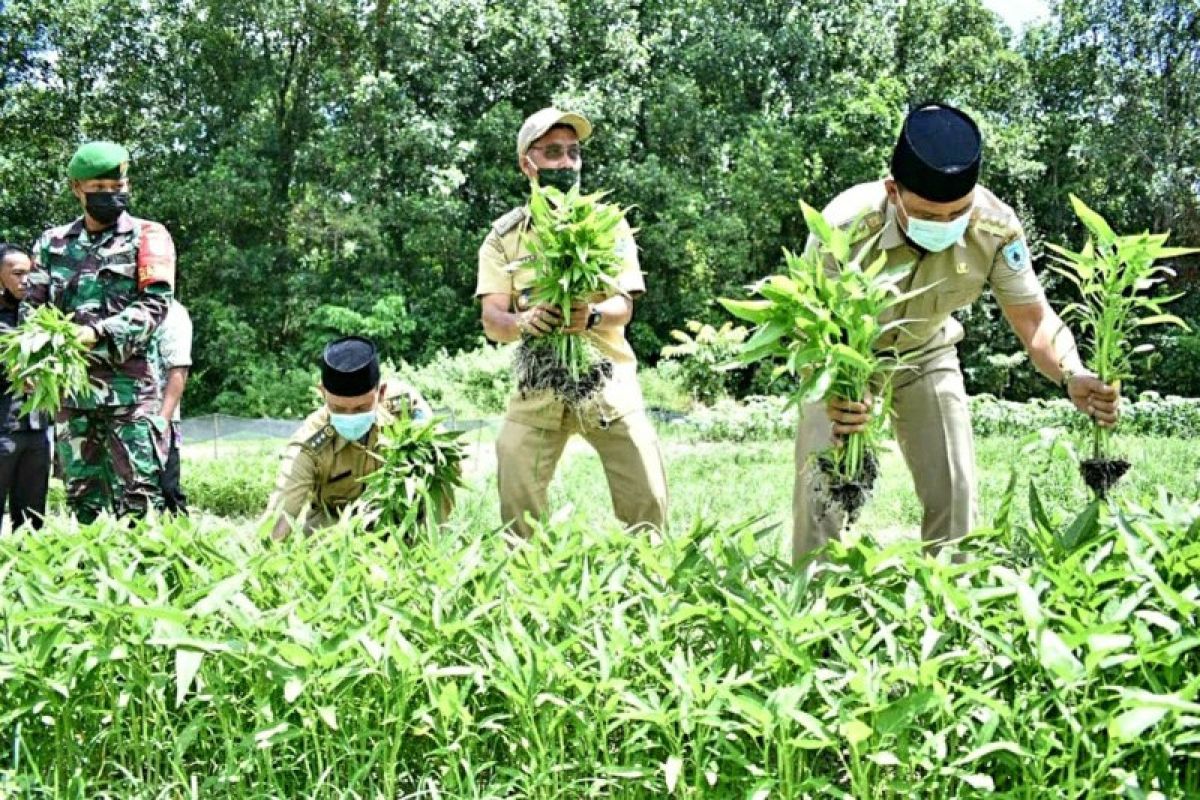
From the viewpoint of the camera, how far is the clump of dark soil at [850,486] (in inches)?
118

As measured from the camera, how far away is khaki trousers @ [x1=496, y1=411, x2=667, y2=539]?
4441 millimetres

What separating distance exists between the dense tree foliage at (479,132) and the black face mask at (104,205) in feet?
59.5

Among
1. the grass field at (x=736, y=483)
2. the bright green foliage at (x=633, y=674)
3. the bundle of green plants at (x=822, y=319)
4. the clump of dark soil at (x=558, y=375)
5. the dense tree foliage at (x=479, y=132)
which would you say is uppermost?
the dense tree foliage at (x=479, y=132)

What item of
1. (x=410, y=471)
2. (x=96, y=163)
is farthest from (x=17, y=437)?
(x=410, y=471)

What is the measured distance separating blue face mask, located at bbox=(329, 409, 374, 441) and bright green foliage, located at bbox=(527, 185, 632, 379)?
81 cm

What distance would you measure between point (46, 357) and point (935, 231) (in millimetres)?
3402

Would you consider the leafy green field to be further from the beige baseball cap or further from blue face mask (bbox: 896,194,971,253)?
the beige baseball cap

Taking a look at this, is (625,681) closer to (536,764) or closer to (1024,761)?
(536,764)

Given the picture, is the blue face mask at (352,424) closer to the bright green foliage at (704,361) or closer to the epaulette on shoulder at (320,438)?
the epaulette on shoulder at (320,438)

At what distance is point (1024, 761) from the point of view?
2.16 m

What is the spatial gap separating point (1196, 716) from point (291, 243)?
82.1 feet

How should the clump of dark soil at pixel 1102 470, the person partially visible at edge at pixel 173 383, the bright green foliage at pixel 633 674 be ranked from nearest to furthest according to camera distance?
the bright green foliage at pixel 633 674
the clump of dark soil at pixel 1102 470
the person partially visible at edge at pixel 173 383

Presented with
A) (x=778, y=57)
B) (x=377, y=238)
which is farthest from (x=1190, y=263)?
(x=377, y=238)

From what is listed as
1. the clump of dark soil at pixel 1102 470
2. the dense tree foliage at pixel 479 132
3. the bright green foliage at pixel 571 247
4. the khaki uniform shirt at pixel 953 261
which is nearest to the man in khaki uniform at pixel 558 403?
the bright green foliage at pixel 571 247
